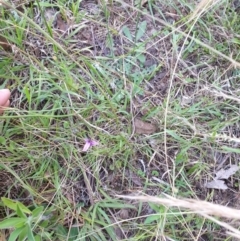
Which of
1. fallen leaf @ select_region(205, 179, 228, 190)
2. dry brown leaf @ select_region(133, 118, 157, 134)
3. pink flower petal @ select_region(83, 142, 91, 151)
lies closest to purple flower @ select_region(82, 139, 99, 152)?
pink flower petal @ select_region(83, 142, 91, 151)

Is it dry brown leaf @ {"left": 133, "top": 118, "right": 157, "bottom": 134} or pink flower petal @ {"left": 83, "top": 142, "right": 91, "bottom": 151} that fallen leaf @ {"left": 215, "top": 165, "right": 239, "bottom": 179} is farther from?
pink flower petal @ {"left": 83, "top": 142, "right": 91, "bottom": 151}

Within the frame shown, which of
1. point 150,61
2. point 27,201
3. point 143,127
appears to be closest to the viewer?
point 27,201

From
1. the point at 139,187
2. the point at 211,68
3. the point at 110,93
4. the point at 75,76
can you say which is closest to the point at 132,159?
the point at 139,187

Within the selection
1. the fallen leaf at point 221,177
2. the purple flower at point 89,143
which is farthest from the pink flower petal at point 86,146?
the fallen leaf at point 221,177

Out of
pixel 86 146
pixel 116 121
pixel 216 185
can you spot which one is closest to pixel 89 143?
pixel 86 146

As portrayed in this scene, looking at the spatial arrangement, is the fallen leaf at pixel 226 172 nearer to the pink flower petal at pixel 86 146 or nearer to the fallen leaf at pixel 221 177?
the fallen leaf at pixel 221 177

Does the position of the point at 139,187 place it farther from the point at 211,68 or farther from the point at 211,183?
the point at 211,68
